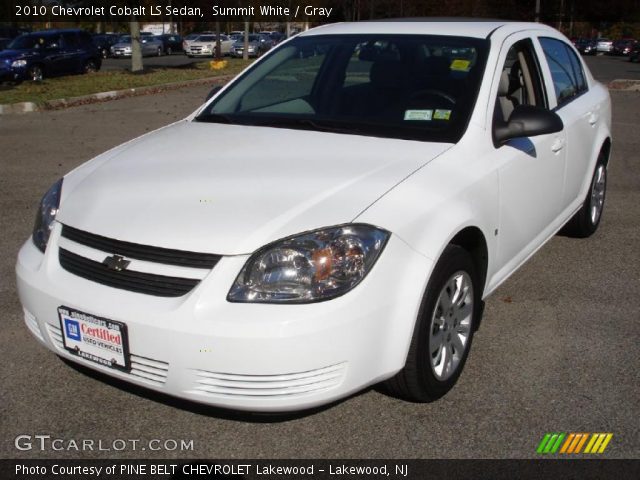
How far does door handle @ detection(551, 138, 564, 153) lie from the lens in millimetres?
4082

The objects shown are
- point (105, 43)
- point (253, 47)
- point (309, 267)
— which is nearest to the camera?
point (309, 267)

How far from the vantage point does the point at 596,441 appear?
2.86 metres

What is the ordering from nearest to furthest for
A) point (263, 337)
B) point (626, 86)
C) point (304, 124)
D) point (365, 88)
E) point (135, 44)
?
1. point (263, 337)
2. point (304, 124)
3. point (365, 88)
4. point (626, 86)
5. point (135, 44)

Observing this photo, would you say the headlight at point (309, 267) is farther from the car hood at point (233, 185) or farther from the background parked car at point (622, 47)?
the background parked car at point (622, 47)

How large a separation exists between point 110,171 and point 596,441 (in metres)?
2.40

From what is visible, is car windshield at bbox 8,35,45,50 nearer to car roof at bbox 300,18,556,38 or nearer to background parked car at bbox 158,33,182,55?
car roof at bbox 300,18,556,38

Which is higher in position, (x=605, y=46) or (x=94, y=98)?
(x=94, y=98)

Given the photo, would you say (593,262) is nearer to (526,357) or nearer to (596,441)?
(526,357)

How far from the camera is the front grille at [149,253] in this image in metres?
2.54

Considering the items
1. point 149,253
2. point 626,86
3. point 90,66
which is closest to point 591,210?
point 149,253

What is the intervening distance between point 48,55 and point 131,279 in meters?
22.5

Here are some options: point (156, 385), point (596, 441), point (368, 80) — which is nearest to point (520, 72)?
A: point (368, 80)

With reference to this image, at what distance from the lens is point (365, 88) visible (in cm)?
388

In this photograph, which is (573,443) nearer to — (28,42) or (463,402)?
(463,402)
